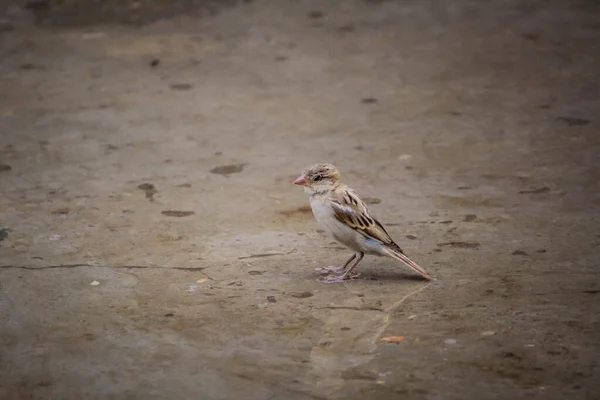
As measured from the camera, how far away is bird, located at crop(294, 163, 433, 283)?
5.45 meters

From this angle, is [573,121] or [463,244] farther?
[573,121]

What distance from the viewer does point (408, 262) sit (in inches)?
213

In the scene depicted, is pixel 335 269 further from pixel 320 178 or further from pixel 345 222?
pixel 320 178

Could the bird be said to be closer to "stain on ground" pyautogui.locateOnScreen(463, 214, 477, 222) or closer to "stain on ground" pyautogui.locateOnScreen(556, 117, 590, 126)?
"stain on ground" pyautogui.locateOnScreen(463, 214, 477, 222)

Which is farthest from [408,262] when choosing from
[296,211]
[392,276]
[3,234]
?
[3,234]

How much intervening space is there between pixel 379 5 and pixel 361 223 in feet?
19.3

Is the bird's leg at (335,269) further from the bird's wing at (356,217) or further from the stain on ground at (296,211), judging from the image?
the stain on ground at (296,211)

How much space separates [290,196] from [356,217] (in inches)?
53.3

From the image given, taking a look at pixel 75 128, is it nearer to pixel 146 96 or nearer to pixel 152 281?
pixel 146 96

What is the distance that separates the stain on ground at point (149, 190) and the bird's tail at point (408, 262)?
191 cm

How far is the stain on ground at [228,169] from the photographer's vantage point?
7176 mm

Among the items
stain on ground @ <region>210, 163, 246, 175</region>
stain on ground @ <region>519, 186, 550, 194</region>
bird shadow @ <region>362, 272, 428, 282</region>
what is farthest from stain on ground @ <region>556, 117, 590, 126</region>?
bird shadow @ <region>362, 272, 428, 282</region>

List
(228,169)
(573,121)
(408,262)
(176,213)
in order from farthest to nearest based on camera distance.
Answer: (573,121) → (228,169) → (176,213) → (408,262)

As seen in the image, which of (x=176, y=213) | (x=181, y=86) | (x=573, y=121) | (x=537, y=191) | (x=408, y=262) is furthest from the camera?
(x=181, y=86)
